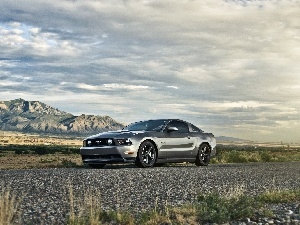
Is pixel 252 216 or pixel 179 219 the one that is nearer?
pixel 179 219

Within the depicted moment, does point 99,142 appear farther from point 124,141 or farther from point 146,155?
point 146,155

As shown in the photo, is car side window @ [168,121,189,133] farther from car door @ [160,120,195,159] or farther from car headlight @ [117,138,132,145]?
car headlight @ [117,138,132,145]

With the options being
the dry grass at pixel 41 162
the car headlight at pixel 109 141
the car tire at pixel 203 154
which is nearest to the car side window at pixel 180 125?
the car tire at pixel 203 154

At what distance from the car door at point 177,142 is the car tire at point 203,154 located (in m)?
0.57

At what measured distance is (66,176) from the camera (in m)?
12.4

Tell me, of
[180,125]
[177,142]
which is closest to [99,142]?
[177,142]

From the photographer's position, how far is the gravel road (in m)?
8.15

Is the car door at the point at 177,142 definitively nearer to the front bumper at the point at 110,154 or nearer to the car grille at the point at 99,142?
the front bumper at the point at 110,154

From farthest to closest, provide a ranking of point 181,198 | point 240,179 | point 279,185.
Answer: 1. point 240,179
2. point 279,185
3. point 181,198

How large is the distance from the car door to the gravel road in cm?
282

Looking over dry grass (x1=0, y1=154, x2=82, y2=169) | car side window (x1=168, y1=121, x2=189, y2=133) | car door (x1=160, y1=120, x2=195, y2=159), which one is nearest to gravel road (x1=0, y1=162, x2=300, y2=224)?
car door (x1=160, y1=120, x2=195, y2=159)

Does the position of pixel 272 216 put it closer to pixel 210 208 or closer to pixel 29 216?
pixel 210 208

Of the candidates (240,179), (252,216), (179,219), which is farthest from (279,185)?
(179,219)

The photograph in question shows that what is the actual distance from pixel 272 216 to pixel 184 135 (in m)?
10.1
